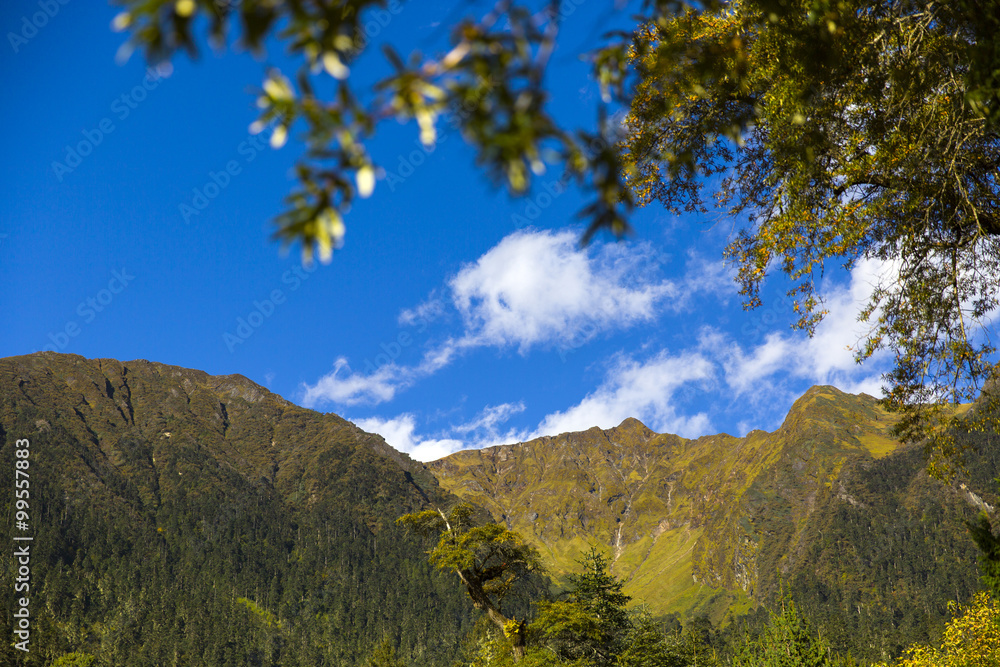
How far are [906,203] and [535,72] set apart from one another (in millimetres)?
7032

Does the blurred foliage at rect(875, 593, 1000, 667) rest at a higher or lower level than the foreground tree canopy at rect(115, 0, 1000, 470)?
lower

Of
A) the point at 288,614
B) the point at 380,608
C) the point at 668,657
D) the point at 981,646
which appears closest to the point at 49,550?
the point at 288,614

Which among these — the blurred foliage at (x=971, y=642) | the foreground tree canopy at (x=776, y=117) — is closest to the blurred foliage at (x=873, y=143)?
the foreground tree canopy at (x=776, y=117)

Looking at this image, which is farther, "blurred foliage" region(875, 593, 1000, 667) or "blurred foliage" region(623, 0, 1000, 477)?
"blurred foliage" region(875, 593, 1000, 667)

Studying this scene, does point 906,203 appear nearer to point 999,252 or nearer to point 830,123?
point 830,123

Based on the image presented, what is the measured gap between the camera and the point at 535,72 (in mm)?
2217

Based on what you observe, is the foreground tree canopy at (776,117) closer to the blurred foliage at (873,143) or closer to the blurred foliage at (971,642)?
the blurred foliage at (873,143)

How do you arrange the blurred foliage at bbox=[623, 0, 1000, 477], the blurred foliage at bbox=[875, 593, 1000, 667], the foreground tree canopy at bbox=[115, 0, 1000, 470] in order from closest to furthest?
the foreground tree canopy at bbox=[115, 0, 1000, 470]
the blurred foliage at bbox=[623, 0, 1000, 477]
the blurred foliage at bbox=[875, 593, 1000, 667]

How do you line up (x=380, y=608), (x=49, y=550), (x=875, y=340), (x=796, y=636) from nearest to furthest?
(x=875, y=340) → (x=796, y=636) → (x=49, y=550) → (x=380, y=608)

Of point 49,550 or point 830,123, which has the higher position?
point 49,550

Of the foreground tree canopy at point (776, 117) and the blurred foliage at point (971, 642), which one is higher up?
the foreground tree canopy at point (776, 117)

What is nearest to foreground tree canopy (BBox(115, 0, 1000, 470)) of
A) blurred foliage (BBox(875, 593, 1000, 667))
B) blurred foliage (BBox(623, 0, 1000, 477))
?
blurred foliage (BBox(623, 0, 1000, 477))

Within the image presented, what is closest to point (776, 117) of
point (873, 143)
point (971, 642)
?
point (873, 143)

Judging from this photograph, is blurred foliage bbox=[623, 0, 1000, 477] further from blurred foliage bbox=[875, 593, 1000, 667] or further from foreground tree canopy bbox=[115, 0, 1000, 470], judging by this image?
blurred foliage bbox=[875, 593, 1000, 667]
